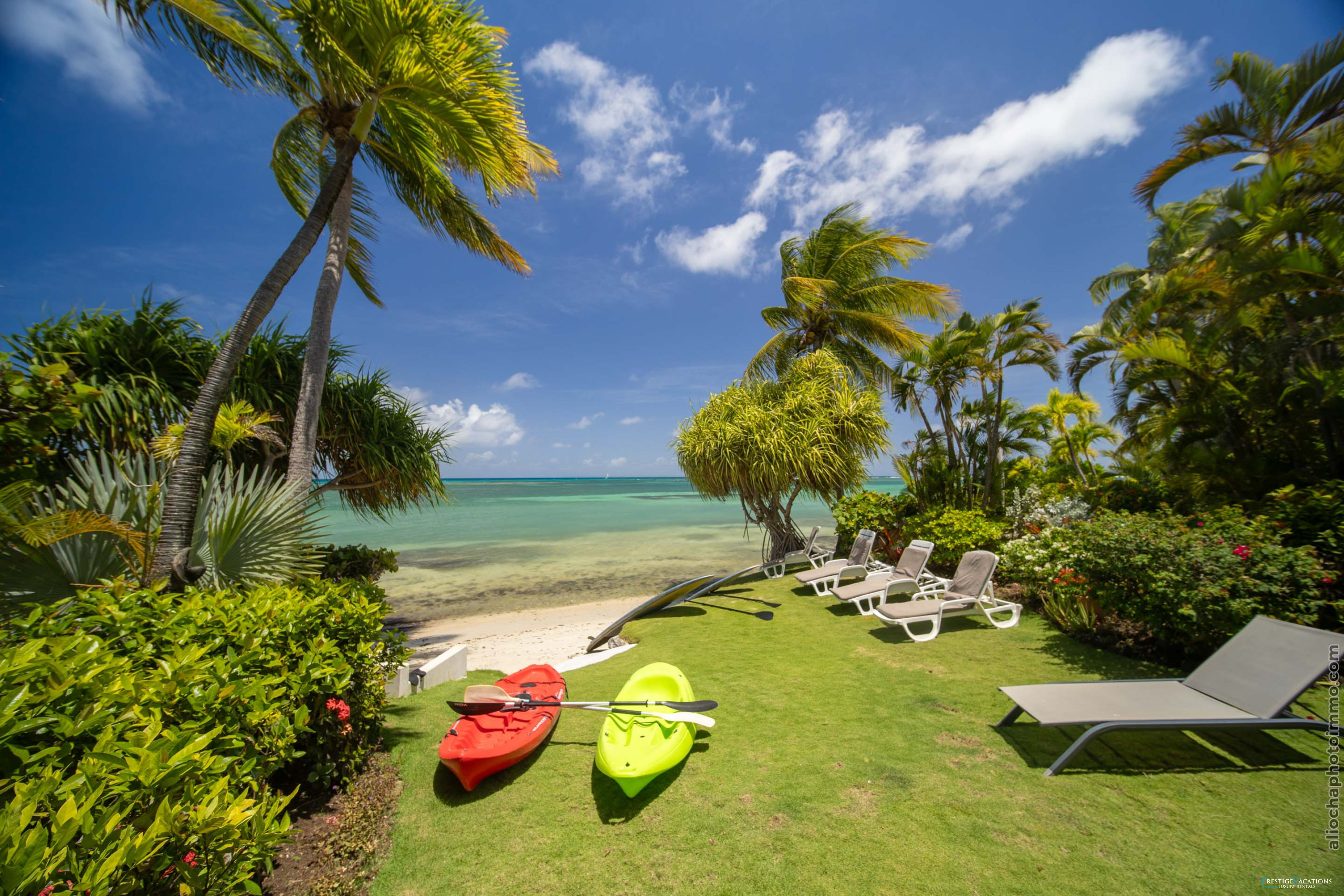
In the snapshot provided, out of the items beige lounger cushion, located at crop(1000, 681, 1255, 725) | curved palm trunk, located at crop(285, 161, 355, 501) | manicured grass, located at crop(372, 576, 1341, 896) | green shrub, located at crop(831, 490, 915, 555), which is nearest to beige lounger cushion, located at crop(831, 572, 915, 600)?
manicured grass, located at crop(372, 576, 1341, 896)

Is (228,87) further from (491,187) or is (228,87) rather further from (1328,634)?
(1328,634)

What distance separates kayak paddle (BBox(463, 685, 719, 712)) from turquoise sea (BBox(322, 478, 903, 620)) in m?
2.08

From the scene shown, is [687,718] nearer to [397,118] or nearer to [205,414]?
[205,414]

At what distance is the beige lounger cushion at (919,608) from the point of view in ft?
20.3

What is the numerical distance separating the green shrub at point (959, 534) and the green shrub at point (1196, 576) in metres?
2.96

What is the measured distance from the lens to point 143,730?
1.71 m

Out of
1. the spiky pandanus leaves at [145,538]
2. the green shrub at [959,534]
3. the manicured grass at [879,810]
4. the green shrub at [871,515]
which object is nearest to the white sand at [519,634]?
the manicured grass at [879,810]

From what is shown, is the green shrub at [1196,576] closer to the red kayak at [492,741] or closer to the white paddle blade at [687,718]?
the white paddle blade at [687,718]

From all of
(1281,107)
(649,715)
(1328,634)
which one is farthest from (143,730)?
(1281,107)

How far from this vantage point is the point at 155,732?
5.35ft

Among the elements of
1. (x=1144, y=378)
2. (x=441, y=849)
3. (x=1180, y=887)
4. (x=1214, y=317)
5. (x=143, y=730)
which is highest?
(x=1214, y=317)

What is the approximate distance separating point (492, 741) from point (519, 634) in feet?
21.0

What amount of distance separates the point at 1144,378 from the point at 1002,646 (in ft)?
18.4

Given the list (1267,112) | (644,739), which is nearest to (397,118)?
(644,739)
